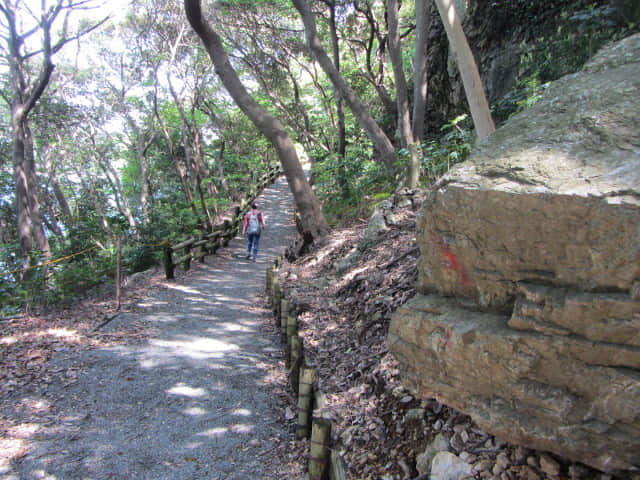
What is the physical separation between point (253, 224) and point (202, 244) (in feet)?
5.11

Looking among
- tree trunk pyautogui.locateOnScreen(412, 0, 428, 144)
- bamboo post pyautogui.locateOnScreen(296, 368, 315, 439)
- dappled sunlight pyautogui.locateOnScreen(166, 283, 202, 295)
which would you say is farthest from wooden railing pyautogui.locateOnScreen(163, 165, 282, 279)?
bamboo post pyautogui.locateOnScreen(296, 368, 315, 439)

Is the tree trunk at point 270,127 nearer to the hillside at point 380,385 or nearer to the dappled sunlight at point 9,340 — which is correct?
the hillside at point 380,385

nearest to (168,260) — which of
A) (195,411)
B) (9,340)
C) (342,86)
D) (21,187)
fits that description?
(9,340)

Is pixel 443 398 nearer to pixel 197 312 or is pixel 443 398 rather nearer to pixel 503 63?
pixel 197 312

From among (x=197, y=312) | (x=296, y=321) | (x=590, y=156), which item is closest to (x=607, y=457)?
(x=590, y=156)

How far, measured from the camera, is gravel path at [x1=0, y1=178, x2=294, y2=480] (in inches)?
130

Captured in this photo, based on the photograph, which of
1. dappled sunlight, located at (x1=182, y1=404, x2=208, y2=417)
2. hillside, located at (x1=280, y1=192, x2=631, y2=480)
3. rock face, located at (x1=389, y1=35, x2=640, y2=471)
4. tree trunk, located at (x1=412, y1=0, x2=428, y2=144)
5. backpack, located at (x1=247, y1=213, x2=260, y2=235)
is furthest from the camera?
backpack, located at (x1=247, y1=213, x2=260, y2=235)

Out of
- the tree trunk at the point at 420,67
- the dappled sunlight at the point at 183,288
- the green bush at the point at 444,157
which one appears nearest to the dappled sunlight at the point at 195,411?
the dappled sunlight at the point at 183,288

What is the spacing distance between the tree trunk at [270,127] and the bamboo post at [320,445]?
6.30 metres

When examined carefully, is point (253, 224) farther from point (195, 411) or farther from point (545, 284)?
point (545, 284)

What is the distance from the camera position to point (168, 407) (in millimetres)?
4105

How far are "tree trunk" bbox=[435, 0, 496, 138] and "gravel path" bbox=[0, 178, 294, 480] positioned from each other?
406cm

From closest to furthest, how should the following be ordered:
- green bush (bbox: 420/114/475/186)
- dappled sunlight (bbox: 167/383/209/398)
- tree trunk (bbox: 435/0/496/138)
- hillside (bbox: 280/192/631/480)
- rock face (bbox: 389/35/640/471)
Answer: rock face (bbox: 389/35/640/471) < hillside (bbox: 280/192/631/480) < dappled sunlight (bbox: 167/383/209/398) < tree trunk (bbox: 435/0/496/138) < green bush (bbox: 420/114/475/186)

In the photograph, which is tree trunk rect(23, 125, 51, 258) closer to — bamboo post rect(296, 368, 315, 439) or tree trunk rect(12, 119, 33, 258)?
tree trunk rect(12, 119, 33, 258)
